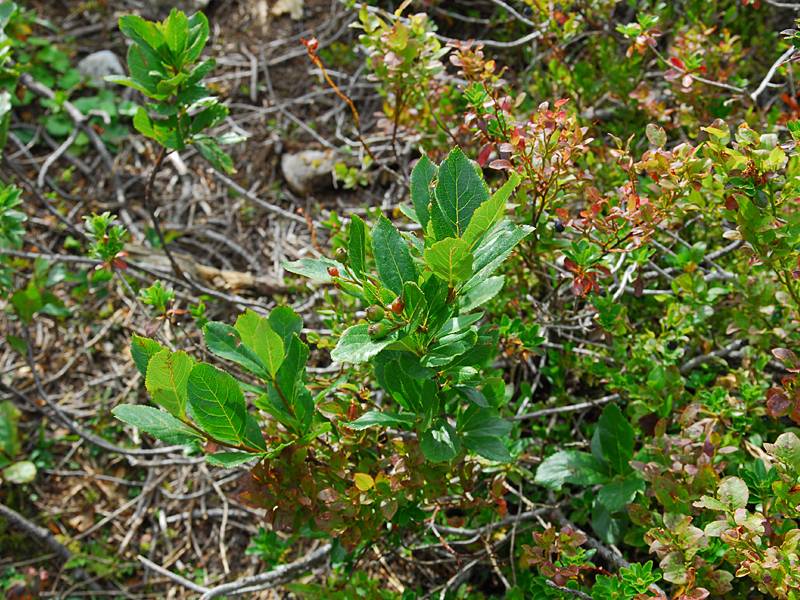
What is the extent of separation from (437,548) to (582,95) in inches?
67.2

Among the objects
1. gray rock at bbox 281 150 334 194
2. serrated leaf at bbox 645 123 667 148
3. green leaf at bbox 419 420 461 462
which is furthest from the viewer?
gray rock at bbox 281 150 334 194

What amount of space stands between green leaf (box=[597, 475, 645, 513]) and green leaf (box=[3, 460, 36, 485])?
2190mm

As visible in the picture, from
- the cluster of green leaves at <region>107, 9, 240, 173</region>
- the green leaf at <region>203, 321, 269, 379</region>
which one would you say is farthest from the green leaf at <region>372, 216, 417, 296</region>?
the cluster of green leaves at <region>107, 9, 240, 173</region>

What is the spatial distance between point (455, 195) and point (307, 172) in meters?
1.98

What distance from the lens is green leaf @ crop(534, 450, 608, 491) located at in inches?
74.0

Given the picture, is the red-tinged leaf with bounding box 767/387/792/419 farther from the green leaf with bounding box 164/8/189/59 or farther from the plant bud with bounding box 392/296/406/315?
the green leaf with bounding box 164/8/189/59

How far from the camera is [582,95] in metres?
2.69

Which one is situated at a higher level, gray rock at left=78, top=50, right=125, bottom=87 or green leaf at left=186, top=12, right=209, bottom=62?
green leaf at left=186, top=12, right=209, bottom=62

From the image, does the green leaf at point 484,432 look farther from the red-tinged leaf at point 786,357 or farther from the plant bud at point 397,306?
the red-tinged leaf at point 786,357

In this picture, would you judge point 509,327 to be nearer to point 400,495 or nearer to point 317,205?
point 400,495

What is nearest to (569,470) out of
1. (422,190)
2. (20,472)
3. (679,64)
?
(422,190)

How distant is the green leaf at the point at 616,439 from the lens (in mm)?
1892

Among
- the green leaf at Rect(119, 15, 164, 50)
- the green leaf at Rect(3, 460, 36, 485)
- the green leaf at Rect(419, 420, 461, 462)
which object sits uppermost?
the green leaf at Rect(119, 15, 164, 50)

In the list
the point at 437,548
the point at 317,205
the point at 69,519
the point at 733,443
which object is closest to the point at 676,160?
the point at 733,443
